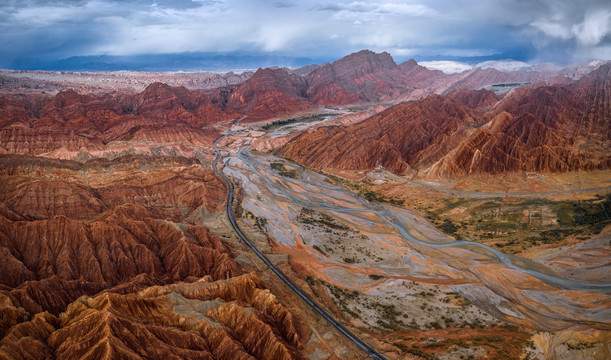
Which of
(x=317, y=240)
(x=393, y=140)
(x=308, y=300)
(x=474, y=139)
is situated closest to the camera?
(x=308, y=300)

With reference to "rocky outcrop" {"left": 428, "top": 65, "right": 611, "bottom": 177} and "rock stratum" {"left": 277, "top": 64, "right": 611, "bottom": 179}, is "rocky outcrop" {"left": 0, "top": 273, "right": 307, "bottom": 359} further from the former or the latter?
"rocky outcrop" {"left": 428, "top": 65, "right": 611, "bottom": 177}

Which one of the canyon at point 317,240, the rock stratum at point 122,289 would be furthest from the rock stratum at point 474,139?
Answer: the rock stratum at point 122,289

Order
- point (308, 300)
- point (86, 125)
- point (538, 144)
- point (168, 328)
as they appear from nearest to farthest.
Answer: point (168, 328) < point (308, 300) < point (538, 144) < point (86, 125)

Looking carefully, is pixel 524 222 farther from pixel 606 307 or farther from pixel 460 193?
pixel 606 307

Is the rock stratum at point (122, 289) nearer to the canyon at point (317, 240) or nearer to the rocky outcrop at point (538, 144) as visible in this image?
the canyon at point (317, 240)

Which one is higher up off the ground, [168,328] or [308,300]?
[168,328]

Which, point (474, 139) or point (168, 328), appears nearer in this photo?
point (168, 328)

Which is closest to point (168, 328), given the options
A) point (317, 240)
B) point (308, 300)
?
point (308, 300)

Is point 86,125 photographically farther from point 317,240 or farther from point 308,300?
point 308,300
